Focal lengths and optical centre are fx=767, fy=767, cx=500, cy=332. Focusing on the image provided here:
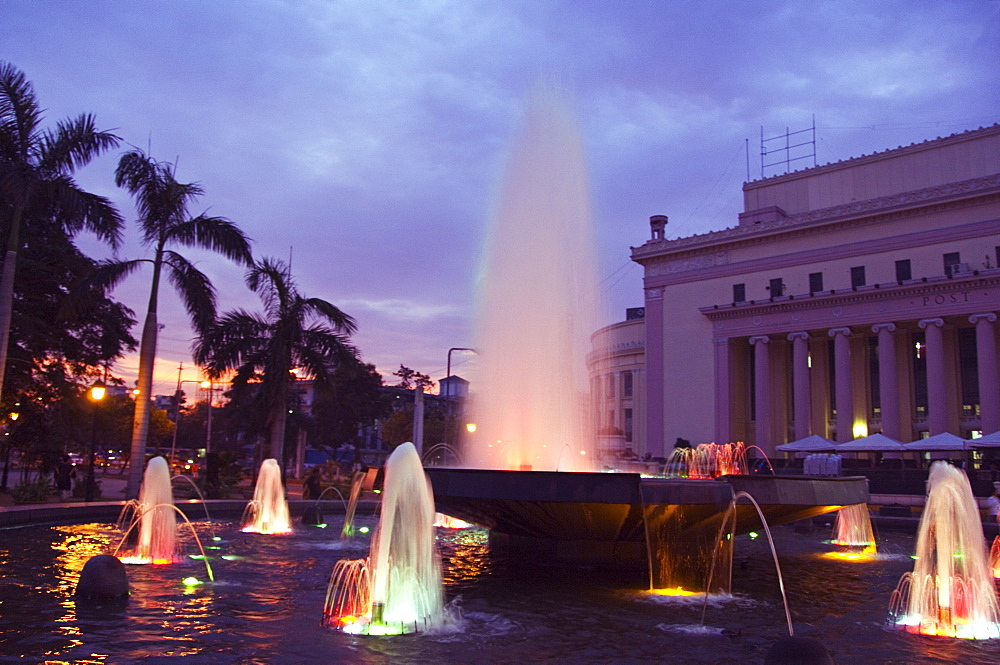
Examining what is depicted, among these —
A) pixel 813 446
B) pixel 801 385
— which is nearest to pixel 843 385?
pixel 801 385

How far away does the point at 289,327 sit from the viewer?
2647 centimetres

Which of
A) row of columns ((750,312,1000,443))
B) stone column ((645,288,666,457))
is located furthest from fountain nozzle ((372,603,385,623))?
stone column ((645,288,666,457))

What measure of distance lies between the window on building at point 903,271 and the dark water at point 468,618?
115 ft

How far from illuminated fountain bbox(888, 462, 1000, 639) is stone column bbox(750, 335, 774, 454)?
1427 inches

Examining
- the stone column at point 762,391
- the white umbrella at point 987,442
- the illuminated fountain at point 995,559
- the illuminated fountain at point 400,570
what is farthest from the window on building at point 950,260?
the illuminated fountain at point 400,570

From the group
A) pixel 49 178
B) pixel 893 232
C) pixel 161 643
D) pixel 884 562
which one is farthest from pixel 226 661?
pixel 893 232

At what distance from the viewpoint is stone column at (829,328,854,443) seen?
43075 millimetres

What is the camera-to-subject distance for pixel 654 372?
176 feet

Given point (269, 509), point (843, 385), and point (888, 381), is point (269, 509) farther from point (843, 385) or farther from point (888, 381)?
point (888, 381)

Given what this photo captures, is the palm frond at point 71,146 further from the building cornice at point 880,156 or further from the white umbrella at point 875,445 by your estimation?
the building cornice at point 880,156

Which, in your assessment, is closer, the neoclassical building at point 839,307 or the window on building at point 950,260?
the neoclassical building at point 839,307

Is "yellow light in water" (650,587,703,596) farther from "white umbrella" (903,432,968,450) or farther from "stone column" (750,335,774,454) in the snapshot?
"stone column" (750,335,774,454)

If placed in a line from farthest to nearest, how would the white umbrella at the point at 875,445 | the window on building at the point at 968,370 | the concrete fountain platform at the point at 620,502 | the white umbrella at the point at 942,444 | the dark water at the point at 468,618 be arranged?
the window on building at the point at 968,370 < the white umbrella at the point at 875,445 < the white umbrella at the point at 942,444 < the concrete fountain platform at the point at 620,502 < the dark water at the point at 468,618

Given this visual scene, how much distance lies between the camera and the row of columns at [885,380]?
3884cm
